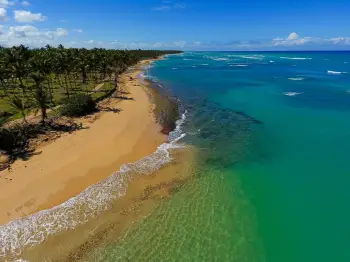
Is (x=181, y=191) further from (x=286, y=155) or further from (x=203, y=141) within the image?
(x=286, y=155)

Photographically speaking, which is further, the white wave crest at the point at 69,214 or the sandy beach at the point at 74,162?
the sandy beach at the point at 74,162

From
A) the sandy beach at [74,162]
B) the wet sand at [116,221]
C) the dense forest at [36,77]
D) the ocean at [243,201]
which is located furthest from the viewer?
the dense forest at [36,77]

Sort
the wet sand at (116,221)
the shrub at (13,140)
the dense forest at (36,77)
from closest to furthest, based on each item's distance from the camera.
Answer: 1. the wet sand at (116,221)
2. the shrub at (13,140)
3. the dense forest at (36,77)

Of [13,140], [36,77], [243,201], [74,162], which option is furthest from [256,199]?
[36,77]

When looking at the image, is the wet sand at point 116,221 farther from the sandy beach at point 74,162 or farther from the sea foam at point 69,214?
the sandy beach at point 74,162

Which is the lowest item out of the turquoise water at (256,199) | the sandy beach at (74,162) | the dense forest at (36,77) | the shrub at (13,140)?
the turquoise water at (256,199)

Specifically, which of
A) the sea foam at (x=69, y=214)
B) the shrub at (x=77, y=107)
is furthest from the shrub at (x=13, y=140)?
the sea foam at (x=69, y=214)

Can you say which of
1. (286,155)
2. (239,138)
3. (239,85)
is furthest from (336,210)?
(239,85)

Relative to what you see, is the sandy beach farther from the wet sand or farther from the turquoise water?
the turquoise water
